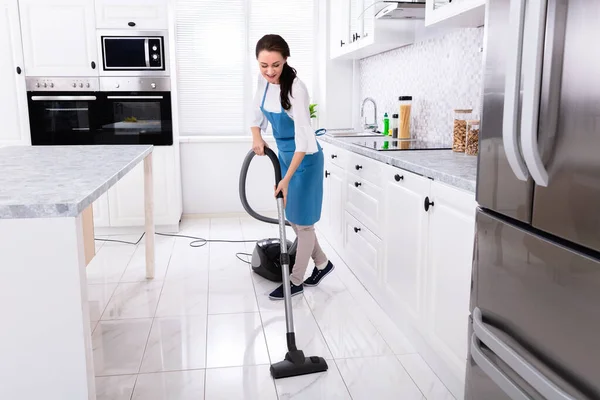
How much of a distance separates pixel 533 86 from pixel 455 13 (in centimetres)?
144

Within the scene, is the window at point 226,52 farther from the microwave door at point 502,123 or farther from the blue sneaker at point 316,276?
the microwave door at point 502,123

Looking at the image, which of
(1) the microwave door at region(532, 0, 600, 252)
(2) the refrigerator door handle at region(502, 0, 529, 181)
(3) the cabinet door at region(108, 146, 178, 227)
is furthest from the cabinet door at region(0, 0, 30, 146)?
(1) the microwave door at region(532, 0, 600, 252)

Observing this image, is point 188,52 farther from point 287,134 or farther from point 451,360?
point 451,360

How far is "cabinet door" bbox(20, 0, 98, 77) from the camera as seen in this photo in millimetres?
4172

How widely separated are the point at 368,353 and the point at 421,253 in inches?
21.2

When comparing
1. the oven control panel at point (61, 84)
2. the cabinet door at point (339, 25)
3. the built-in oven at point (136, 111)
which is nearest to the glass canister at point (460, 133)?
the cabinet door at point (339, 25)

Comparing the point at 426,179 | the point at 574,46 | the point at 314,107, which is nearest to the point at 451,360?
the point at 426,179

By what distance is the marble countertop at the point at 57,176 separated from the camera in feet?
4.40

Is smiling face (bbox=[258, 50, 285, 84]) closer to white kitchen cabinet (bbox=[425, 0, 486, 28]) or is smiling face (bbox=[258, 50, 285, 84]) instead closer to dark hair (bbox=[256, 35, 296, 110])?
dark hair (bbox=[256, 35, 296, 110])

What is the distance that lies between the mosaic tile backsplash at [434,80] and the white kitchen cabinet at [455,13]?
0.85 feet

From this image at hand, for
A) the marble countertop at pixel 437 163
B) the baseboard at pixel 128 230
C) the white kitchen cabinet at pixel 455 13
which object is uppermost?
the white kitchen cabinet at pixel 455 13

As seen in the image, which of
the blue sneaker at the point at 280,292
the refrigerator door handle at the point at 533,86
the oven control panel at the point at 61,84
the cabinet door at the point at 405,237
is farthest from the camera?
the oven control panel at the point at 61,84

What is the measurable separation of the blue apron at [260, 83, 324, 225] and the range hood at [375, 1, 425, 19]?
35.5 inches

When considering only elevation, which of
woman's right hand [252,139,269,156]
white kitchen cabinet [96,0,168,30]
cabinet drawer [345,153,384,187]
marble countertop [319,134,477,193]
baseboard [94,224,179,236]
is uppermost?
white kitchen cabinet [96,0,168,30]
